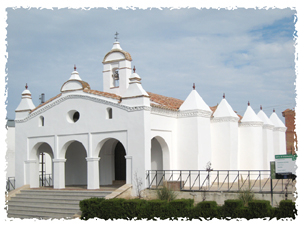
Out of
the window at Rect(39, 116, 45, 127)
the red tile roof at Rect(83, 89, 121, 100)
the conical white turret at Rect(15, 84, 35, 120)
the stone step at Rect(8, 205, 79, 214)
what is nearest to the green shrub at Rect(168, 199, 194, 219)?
the stone step at Rect(8, 205, 79, 214)

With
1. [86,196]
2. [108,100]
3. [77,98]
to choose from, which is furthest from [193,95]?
[86,196]

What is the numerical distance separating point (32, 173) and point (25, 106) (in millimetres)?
4169

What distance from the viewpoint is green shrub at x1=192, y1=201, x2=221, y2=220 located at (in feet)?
46.8

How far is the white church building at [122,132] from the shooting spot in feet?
62.2

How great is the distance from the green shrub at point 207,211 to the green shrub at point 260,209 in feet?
4.14

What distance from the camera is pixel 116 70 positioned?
22844 millimetres

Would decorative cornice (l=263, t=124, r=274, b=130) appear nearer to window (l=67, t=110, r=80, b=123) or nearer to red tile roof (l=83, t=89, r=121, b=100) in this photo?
red tile roof (l=83, t=89, r=121, b=100)

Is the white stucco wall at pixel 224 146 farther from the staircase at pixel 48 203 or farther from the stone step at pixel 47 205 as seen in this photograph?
the stone step at pixel 47 205

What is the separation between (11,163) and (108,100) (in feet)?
44.9

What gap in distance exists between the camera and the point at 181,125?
840 inches

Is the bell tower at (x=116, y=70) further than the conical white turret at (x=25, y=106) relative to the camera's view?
No

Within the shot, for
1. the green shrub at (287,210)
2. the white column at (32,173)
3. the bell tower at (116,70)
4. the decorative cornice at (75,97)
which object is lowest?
the green shrub at (287,210)

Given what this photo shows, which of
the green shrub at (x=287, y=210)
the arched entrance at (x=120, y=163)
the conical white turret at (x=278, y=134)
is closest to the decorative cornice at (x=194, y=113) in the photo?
the arched entrance at (x=120, y=163)

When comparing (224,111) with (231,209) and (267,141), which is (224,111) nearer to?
(267,141)
